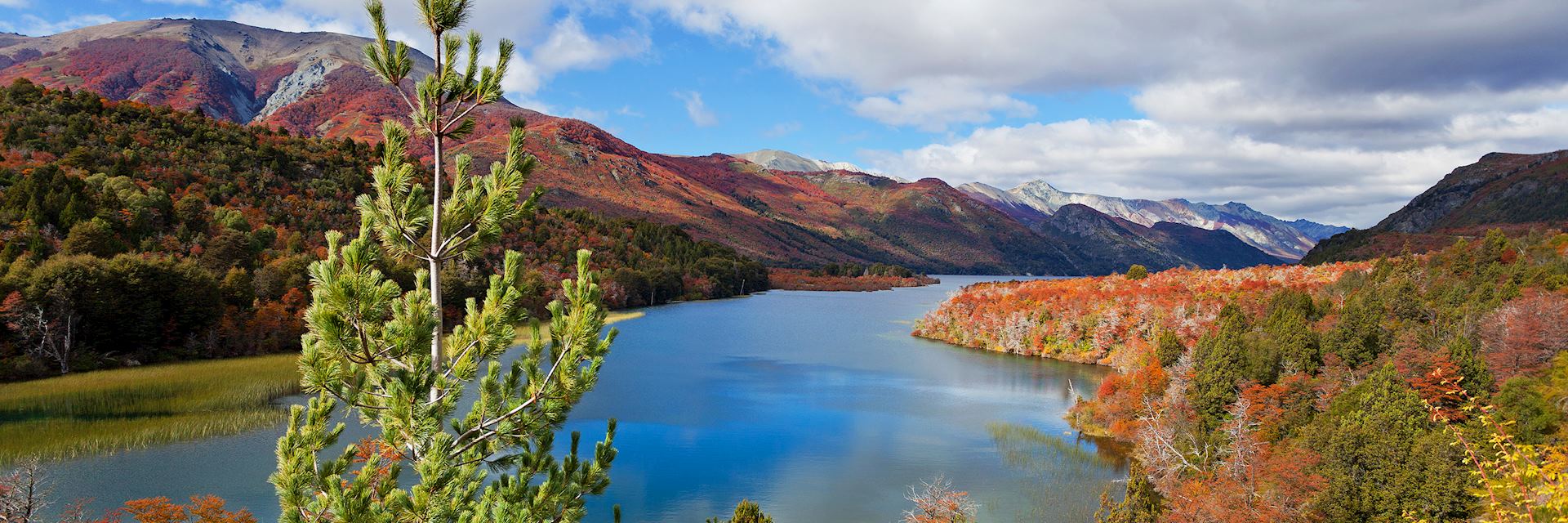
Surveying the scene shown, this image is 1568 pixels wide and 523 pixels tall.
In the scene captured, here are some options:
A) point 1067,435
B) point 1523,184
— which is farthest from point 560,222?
point 1523,184

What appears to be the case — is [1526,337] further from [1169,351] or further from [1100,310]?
[1100,310]

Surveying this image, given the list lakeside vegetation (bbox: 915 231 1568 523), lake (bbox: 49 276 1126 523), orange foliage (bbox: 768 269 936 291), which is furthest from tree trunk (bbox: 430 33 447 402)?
orange foliage (bbox: 768 269 936 291)

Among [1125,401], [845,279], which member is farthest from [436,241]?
[845,279]

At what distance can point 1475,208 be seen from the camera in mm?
154375

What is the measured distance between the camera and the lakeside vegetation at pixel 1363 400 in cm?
1964

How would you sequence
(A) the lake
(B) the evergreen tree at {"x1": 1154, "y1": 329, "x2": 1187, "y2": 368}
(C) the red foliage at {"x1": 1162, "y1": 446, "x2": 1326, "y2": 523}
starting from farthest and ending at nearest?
1. (B) the evergreen tree at {"x1": 1154, "y1": 329, "x2": 1187, "y2": 368}
2. (A) the lake
3. (C) the red foliage at {"x1": 1162, "y1": 446, "x2": 1326, "y2": 523}

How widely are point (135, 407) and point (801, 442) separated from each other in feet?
94.8

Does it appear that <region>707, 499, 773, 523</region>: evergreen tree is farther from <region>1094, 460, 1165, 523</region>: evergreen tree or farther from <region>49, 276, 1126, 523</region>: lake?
<region>1094, 460, 1165, 523</region>: evergreen tree

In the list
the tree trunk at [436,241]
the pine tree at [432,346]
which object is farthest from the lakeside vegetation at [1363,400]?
the tree trunk at [436,241]

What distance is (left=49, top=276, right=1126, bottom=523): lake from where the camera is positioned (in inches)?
1016

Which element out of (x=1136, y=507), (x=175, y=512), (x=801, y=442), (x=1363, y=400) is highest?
(x=1363, y=400)

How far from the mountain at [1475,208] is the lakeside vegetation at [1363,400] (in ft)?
202

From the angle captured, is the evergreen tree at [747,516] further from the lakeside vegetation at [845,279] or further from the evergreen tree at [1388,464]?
the lakeside vegetation at [845,279]

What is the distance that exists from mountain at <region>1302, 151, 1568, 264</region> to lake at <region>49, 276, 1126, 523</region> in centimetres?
7745
